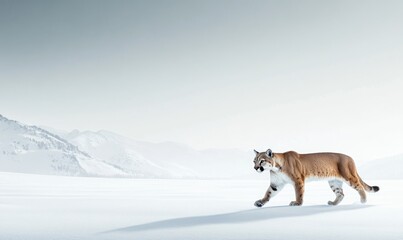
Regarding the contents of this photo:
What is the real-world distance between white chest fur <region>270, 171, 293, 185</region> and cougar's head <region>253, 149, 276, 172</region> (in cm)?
37

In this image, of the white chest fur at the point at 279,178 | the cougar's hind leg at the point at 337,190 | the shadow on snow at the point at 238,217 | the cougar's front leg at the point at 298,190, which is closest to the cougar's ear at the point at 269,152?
the white chest fur at the point at 279,178

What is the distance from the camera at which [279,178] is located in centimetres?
1024

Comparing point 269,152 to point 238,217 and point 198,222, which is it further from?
point 198,222

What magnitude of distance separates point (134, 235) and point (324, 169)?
519 centimetres

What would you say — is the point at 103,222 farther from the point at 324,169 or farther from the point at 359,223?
the point at 324,169

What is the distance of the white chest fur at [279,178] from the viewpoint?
10102mm

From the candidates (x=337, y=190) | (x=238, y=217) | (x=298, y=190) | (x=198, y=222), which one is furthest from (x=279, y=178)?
(x=198, y=222)

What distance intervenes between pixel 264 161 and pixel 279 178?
700mm

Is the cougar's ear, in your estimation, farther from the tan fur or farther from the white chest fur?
the white chest fur

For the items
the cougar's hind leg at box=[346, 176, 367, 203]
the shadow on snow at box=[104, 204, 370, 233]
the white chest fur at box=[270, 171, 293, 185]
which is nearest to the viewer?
the shadow on snow at box=[104, 204, 370, 233]

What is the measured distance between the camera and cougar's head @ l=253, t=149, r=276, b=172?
975cm

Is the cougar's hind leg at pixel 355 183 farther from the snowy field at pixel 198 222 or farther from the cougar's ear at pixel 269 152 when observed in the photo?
the cougar's ear at pixel 269 152

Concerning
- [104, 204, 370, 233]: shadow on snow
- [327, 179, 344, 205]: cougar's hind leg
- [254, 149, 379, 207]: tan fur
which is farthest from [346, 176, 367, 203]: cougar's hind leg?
[104, 204, 370, 233]: shadow on snow

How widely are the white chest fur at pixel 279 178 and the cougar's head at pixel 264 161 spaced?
37cm
